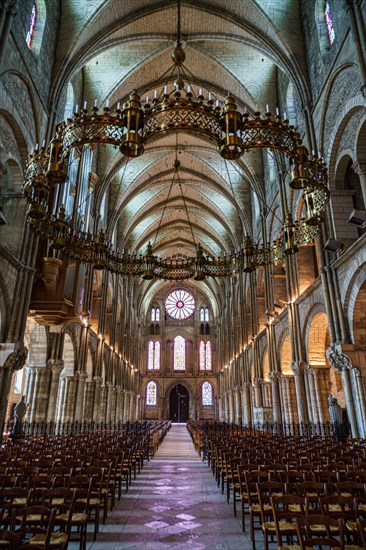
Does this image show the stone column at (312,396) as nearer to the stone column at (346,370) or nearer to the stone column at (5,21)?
the stone column at (346,370)

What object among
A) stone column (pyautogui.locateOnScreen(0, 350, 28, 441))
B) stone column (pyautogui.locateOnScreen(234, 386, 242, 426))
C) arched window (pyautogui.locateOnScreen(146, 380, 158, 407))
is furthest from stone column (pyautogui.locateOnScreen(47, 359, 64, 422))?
arched window (pyautogui.locateOnScreen(146, 380, 158, 407))

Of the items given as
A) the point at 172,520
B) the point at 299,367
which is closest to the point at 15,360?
the point at 172,520

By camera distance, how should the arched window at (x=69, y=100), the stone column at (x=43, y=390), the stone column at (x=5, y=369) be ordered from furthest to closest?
the arched window at (x=69, y=100), the stone column at (x=43, y=390), the stone column at (x=5, y=369)

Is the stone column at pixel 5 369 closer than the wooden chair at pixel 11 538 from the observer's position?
No

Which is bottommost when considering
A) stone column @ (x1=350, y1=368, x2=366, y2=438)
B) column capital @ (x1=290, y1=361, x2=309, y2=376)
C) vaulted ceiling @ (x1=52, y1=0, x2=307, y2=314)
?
stone column @ (x1=350, y1=368, x2=366, y2=438)

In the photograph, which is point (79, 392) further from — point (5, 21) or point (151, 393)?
point (151, 393)

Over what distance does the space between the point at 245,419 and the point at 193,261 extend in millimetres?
21188

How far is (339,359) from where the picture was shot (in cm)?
1186

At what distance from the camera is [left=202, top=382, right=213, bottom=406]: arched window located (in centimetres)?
4866

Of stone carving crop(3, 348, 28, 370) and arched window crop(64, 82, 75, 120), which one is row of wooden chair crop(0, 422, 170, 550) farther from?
arched window crop(64, 82, 75, 120)

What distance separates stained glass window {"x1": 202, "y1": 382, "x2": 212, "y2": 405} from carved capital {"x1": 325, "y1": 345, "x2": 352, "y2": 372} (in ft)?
127

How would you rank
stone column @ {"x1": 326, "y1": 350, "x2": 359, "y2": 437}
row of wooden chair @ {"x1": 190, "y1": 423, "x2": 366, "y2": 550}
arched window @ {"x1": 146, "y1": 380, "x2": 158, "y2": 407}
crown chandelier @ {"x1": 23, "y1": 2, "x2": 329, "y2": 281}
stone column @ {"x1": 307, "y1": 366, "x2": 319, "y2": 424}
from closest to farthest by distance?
row of wooden chair @ {"x1": 190, "y1": 423, "x2": 366, "y2": 550}
crown chandelier @ {"x1": 23, "y1": 2, "x2": 329, "y2": 281}
stone column @ {"x1": 326, "y1": 350, "x2": 359, "y2": 437}
stone column @ {"x1": 307, "y1": 366, "x2": 319, "y2": 424}
arched window @ {"x1": 146, "y1": 380, "x2": 158, "y2": 407}

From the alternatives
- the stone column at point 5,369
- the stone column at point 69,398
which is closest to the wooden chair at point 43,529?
the stone column at point 5,369

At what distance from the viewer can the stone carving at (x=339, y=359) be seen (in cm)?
1156
